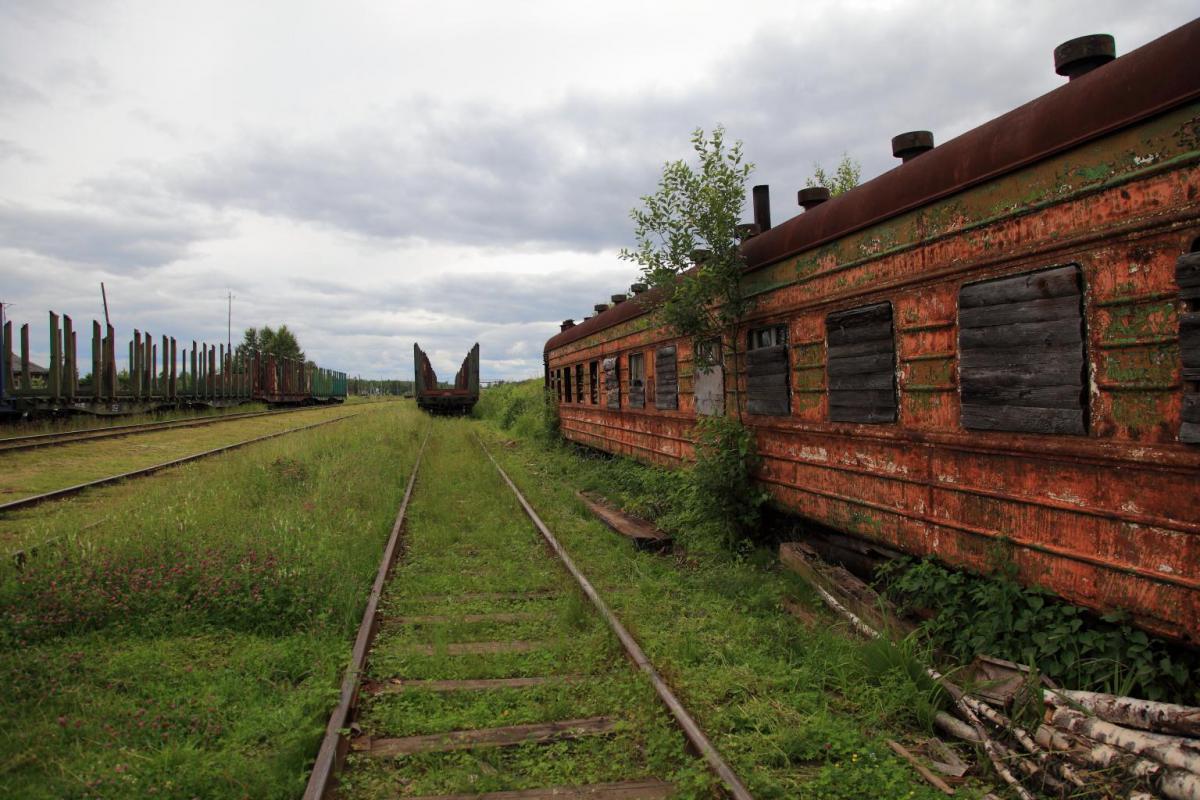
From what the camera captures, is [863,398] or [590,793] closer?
[590,793]

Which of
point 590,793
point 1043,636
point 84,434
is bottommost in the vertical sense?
point 590,793

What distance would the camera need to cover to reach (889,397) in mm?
5094

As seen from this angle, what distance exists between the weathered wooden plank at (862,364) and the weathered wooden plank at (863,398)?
158 millimetres

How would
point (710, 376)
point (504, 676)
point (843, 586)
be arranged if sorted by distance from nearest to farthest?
point (504, 676)
point (843, 586)
point (710, 376)

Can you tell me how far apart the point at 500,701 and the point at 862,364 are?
359cm

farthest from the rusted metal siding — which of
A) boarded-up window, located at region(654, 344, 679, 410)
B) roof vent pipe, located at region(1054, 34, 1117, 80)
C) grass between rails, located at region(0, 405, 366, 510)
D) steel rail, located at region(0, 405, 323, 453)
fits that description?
steel rail, located at region(0, 405, 323, 453)

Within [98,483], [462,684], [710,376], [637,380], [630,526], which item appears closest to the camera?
[462,684]

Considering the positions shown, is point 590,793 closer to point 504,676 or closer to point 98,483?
point 504,676

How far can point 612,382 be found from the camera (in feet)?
40.3

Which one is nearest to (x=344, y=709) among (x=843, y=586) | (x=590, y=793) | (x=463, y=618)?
(x=590, y=793)

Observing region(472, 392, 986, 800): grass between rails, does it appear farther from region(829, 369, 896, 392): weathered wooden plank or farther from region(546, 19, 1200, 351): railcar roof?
region(546, 19, 1200, 351): railcar roof

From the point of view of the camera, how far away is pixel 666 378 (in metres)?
9.43

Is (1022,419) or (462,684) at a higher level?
(1022,419)

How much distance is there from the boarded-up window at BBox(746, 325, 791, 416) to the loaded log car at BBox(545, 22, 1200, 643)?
0.47ft
